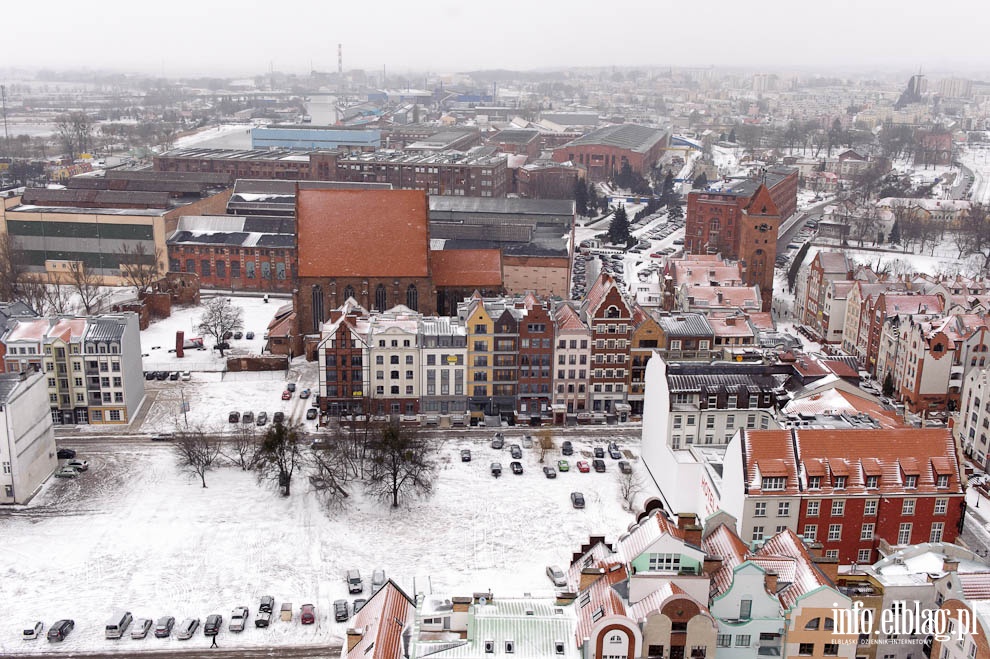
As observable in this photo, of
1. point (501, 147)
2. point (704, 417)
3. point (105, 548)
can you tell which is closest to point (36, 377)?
point (105, 548)

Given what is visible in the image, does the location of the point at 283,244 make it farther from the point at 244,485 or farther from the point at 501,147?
the point at 501,147

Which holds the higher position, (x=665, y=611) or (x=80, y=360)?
(x=665, y=611)

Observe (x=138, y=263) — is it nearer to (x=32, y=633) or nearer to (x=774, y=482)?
(x=32, y=633)

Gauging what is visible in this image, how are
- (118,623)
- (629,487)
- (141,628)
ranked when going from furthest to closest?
(629,487)
(141,628)
(118,623)

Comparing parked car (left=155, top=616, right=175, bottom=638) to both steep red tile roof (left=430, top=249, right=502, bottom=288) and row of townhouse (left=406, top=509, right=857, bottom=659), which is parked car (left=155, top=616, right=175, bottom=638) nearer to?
row of townhouse (left=406, top=509, right=857, bottom=659)

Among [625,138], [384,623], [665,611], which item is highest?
[625,138]

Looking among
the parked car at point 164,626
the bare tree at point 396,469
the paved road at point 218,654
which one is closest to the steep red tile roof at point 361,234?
the bare tree at point 396,469

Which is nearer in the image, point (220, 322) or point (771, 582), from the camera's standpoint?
point (771, 582)

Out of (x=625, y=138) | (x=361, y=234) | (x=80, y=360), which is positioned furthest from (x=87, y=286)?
(x=625, y=138)
